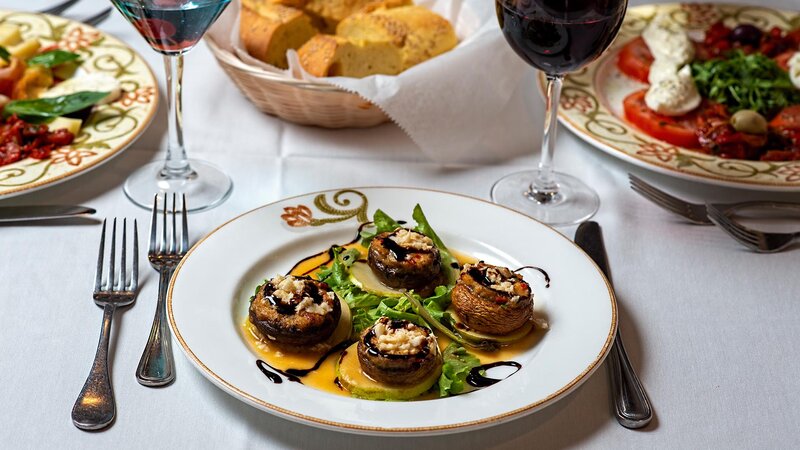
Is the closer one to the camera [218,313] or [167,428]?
[167,428]

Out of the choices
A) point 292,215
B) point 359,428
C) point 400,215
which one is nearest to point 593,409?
point 359,428

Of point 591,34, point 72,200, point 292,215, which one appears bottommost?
point 72,200

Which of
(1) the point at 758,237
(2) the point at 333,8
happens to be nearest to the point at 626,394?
(1) the point at 758,237

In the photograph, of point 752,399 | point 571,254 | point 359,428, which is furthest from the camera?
point 571,254

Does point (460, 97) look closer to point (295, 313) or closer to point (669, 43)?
point (669, 43)

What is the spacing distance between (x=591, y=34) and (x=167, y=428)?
1069 millimetres

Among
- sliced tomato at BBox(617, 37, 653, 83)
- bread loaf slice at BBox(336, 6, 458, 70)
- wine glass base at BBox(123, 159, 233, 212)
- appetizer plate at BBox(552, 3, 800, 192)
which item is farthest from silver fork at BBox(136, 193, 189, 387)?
sliced tomato at BBox(617, 37, 653, 83)

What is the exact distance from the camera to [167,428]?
50.8 inches

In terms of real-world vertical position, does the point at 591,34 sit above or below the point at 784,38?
above

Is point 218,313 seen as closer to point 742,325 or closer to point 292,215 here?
point 292,215

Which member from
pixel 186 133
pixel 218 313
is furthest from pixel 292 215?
pixel 186 133

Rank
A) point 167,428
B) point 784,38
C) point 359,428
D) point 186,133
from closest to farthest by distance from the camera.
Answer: point 359,428 → point 167,428 → point 186,133 → point 784,38

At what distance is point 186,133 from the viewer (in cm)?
218

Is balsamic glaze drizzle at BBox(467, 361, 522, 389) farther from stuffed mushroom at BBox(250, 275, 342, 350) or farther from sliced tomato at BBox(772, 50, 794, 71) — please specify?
sliced tomato at BBox(772, 50, 794, 71)
